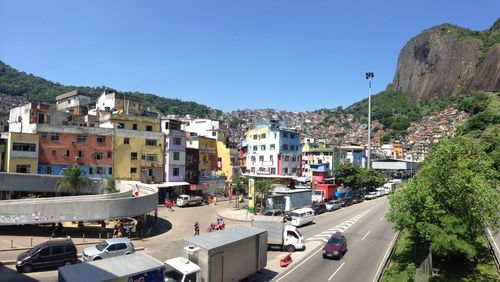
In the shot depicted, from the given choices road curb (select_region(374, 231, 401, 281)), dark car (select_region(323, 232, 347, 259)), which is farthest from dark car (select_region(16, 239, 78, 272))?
road curb (select_region(374, 231, 401, 281))

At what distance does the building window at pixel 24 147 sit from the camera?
1797 inches

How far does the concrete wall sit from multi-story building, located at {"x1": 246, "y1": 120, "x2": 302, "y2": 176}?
43521 mm

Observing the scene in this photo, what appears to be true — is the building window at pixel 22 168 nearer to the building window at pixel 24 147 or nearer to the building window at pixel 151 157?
the building window at pixel 24 147

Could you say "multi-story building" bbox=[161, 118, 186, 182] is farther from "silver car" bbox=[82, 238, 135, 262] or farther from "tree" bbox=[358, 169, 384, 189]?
"silver car" bbox=[82, 238, 135, 262]

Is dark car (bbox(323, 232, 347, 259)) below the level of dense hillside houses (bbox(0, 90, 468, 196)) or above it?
below

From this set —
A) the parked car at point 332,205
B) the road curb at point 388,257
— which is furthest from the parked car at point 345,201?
the road curb at point 388,257

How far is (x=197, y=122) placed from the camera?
89.2 metres

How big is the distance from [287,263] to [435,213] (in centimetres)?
1023

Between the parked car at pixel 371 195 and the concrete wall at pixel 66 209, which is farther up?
the concrete wall at pixel 66 209

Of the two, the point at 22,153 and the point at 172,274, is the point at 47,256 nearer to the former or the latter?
the point at 172,274

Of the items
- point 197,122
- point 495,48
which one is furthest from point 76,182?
point 495,48

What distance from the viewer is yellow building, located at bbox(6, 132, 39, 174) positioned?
4506 centimetres

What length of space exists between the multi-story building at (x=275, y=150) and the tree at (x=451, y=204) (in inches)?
1931

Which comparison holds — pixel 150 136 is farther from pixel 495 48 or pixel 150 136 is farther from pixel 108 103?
pixel 495 48
